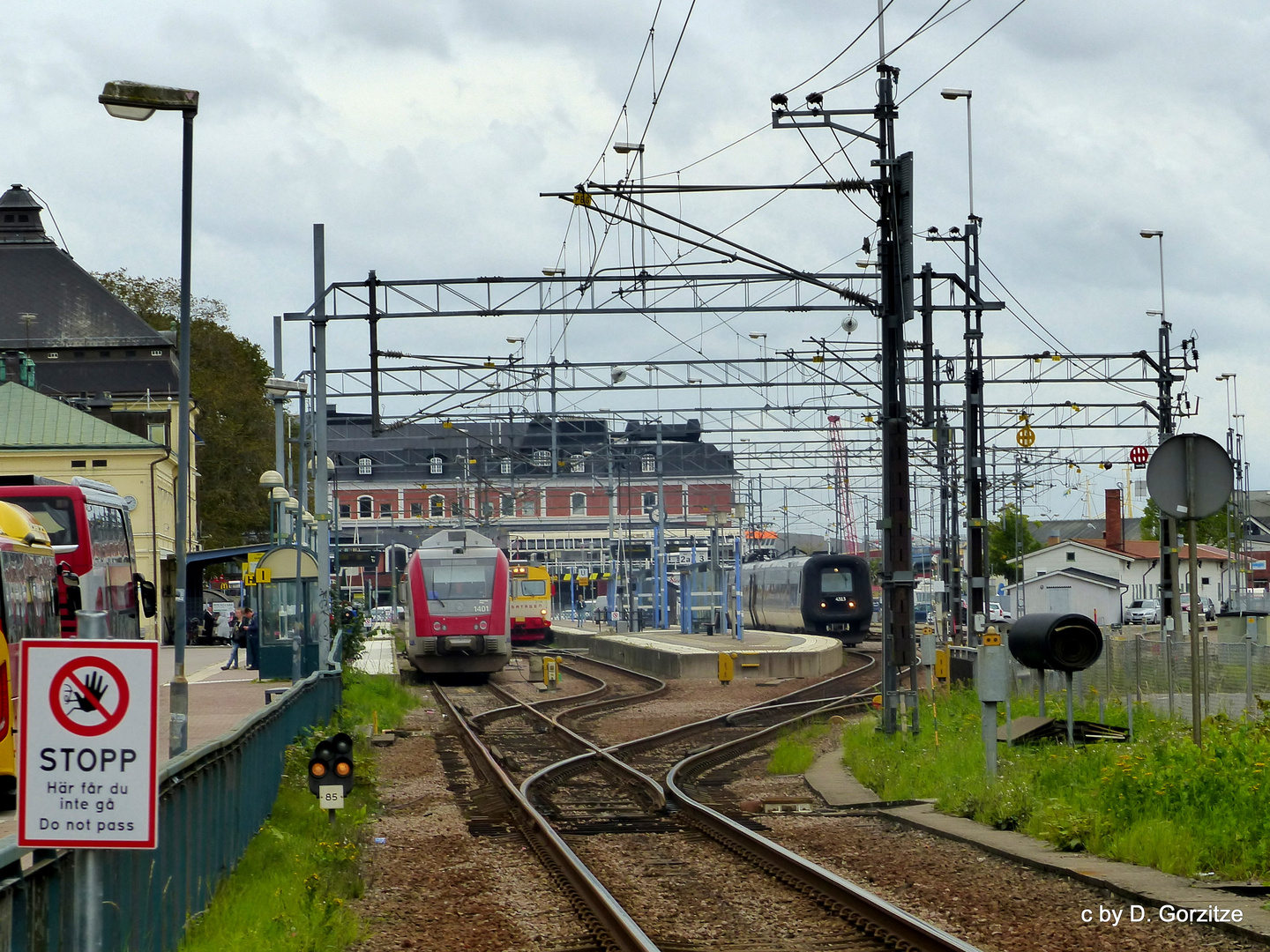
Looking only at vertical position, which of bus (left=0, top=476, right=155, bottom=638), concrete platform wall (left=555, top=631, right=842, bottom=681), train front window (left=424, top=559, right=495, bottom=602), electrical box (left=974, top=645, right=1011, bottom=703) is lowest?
concrete platform wall (left=555, top=631, right=842, bottom=681)

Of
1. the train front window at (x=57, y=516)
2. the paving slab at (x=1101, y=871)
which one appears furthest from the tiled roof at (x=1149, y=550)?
the paving slab at (x=1101, y=871)

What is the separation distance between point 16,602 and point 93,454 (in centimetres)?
4954

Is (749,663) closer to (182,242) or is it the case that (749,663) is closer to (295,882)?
(182,242)

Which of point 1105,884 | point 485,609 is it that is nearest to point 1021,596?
point 485,609

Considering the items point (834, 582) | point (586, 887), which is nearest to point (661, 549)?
point (834, 582)

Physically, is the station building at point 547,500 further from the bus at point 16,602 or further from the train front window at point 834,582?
the bus at point 16,602

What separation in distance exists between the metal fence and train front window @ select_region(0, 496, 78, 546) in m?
9.25

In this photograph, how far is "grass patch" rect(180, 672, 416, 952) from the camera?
27.9 ft

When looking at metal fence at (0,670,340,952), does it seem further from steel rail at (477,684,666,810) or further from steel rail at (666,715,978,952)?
steel rail at (477,684,666,810)

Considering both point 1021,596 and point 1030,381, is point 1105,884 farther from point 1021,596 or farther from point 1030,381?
point 1021,596

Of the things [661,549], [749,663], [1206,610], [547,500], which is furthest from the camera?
[547,500]

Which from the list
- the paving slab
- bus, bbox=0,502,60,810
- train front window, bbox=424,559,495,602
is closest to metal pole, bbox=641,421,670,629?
train front window, bbox=424,559,495,602

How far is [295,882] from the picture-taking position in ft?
33.7

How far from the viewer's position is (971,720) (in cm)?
1998
